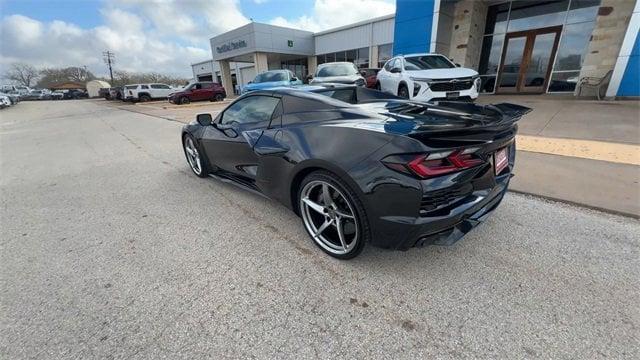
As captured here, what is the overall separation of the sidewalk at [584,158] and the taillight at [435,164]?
2.24 meters

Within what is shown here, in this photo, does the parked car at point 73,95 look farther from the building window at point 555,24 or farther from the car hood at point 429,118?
the car hood at point 429,118

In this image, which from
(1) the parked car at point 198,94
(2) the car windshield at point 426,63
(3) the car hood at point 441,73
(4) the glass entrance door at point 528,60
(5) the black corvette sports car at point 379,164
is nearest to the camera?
(5) the black corvette sports car at point 379,164

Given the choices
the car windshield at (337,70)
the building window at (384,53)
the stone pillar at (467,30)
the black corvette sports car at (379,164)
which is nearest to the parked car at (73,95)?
the building window at (384,53)

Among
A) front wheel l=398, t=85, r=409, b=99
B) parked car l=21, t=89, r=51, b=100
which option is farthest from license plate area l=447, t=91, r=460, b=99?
parked car l=21, t=89, r=51, b=100

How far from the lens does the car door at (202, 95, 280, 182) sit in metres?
3.00

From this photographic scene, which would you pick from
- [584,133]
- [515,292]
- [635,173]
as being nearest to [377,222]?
[515,292]

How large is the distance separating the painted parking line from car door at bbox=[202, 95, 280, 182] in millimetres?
4402

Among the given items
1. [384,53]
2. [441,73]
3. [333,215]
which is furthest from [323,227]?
[384,53]

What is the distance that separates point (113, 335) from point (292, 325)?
1065 millimetres

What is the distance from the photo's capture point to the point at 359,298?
1975 mm

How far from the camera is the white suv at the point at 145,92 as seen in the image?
2773 centimetres

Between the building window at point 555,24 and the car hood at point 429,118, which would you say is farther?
the building window at point 555,24

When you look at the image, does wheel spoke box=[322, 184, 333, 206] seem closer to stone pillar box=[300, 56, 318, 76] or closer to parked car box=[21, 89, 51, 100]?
stone pillar box=[300, 56, 318, 76]

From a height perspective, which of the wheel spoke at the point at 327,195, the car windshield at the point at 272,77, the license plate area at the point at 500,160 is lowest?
the wheel spoke at the point at 327,195
